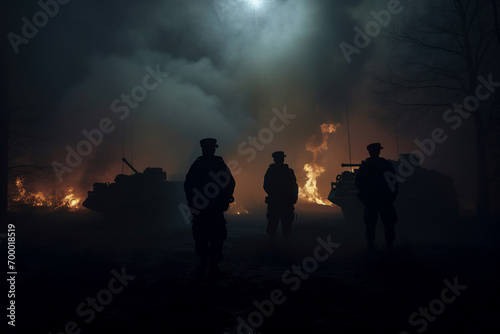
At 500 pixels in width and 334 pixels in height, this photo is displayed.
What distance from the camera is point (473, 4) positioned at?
38.9 feet

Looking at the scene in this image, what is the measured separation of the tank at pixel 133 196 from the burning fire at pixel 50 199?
33.1 feet

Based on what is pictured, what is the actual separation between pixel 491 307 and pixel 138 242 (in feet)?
23.5

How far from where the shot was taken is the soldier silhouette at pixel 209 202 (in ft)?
14.3

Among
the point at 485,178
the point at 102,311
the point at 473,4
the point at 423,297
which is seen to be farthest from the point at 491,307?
the point at 473,4

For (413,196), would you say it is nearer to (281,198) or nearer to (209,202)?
(281,198)

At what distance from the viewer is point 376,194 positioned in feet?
18.2

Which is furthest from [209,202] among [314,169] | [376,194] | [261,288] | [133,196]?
[314,169]

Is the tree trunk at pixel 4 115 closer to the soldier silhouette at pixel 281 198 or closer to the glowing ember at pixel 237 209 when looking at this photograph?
the soldier silhouette at pixel 281 198

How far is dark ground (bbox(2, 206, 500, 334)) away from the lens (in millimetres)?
2619

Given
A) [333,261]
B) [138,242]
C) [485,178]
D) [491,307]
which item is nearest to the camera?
[491,307]

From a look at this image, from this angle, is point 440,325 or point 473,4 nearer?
point 440,325

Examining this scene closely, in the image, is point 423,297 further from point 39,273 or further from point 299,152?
point 299,152

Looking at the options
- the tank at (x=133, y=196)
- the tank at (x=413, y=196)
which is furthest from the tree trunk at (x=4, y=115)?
the tank at (x=413, y=196)

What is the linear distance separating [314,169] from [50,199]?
20451mm
